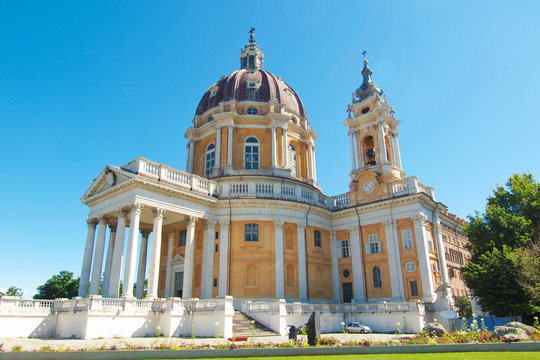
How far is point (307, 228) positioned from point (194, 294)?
9.91 meters

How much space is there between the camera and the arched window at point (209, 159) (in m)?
36.2

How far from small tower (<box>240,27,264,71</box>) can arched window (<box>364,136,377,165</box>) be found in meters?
15.5

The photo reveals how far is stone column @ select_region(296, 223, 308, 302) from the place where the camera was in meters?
29.0

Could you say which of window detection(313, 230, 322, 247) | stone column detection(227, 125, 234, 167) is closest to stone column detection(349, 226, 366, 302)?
window detection(313, 230, 322, 247)

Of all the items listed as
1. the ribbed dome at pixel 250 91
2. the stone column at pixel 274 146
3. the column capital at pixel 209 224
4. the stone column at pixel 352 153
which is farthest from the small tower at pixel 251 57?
the column capital at pixel 209 224

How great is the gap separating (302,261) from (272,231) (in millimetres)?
3191

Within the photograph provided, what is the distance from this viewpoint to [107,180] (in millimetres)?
26969

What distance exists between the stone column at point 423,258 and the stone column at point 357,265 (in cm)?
461

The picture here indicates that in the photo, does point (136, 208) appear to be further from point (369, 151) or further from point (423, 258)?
point (369, 151)

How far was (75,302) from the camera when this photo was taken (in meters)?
20.4

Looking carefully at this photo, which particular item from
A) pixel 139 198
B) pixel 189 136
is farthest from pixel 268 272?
pixel 189 136

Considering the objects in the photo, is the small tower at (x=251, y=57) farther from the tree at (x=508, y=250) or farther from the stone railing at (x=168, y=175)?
the tree at (x=508, y=250)

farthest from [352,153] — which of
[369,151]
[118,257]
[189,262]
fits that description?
[118,257]

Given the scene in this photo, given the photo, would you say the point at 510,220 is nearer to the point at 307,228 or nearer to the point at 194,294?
the point at 307,228
